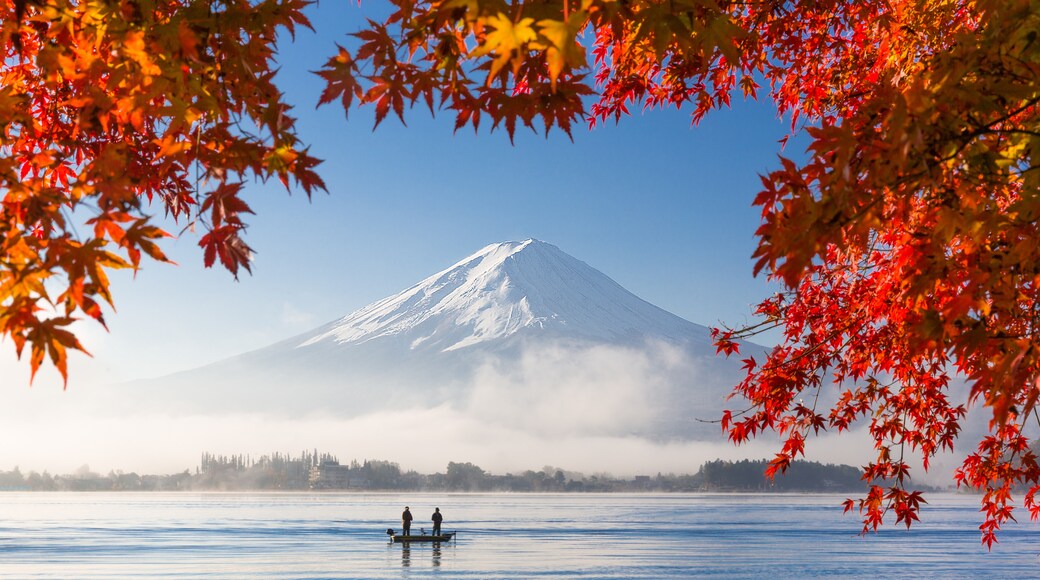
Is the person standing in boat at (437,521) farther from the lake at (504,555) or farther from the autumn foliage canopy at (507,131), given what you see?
the autumn foliage canopy at (507,131)

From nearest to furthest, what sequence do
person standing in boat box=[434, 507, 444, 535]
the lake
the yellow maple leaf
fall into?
the yellow maple leaf
the lake
person standing in boat box=[434, 507, 444, 535]

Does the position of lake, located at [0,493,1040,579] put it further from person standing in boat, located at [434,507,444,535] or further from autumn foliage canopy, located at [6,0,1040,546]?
autumn foliage canopy, located at [6,0,1040,546]

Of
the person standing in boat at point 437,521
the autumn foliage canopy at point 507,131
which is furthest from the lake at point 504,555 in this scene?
the autumn foliage canopy at point 507,131

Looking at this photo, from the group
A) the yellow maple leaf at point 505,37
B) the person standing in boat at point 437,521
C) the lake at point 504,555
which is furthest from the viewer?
the person standing in boat at point 437,521

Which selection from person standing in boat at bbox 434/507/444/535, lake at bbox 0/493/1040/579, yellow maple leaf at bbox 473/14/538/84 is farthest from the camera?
person standing in boat at bbox 434/507/444/535

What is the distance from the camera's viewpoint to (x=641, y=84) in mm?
7559

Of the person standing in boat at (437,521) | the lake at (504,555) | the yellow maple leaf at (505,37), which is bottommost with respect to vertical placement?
the lake at (504,555)

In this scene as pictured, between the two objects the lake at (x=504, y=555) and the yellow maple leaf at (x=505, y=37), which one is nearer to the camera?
the yellow maple leaf at (x=505, y=37)

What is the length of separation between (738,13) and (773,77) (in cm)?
111

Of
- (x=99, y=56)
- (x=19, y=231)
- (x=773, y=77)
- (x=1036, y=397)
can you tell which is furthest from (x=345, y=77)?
(x=773, y=77)

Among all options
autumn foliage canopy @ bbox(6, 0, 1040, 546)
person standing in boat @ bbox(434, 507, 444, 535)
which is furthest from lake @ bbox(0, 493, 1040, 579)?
autumn foliage canopy @ bbox(6, 0, 1040, 546)

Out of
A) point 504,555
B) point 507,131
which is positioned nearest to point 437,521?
point 504,555

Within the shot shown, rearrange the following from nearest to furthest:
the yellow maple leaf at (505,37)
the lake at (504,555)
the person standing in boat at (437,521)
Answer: the yellow maple leaf at (505,37) < the lake at (504,555) < the person standing in boat at (437,521)

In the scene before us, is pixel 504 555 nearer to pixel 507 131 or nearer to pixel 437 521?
pixel 437 521
